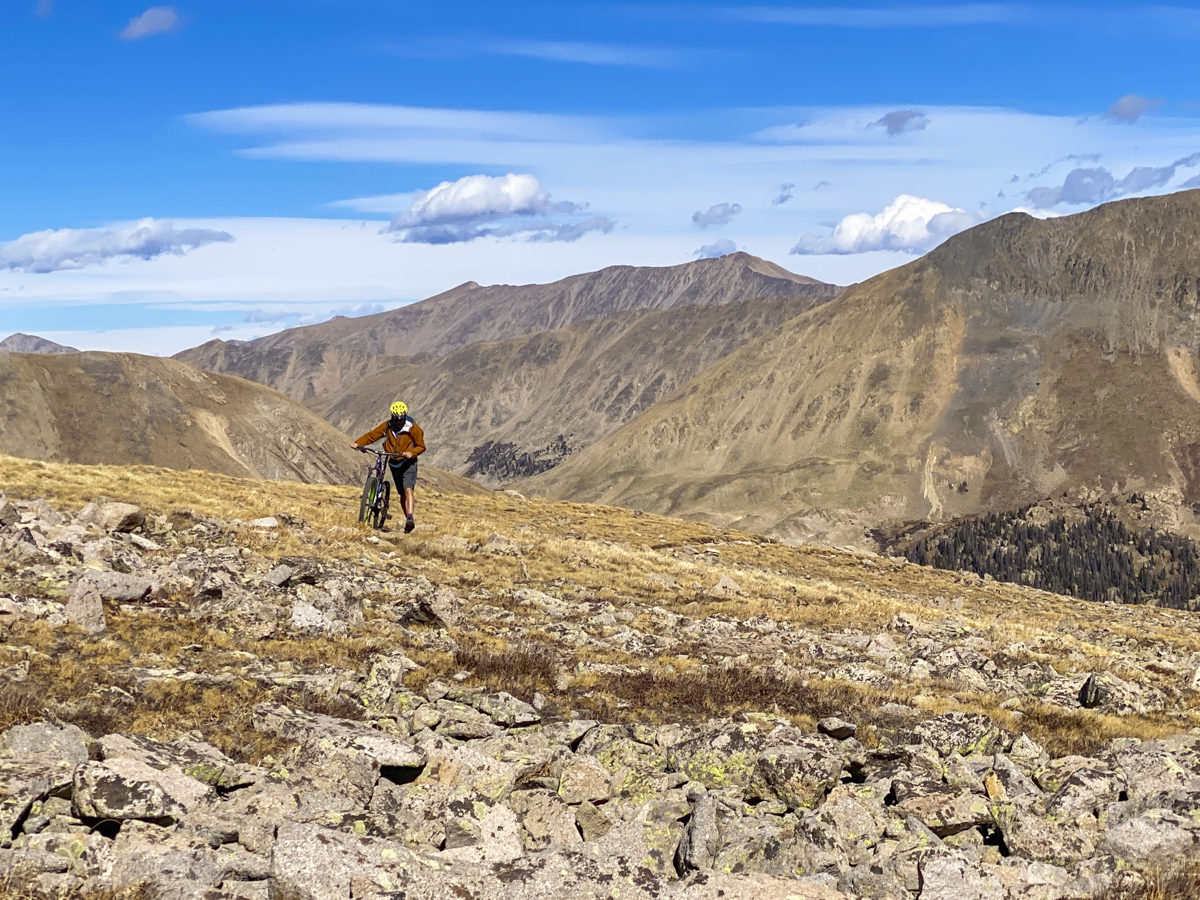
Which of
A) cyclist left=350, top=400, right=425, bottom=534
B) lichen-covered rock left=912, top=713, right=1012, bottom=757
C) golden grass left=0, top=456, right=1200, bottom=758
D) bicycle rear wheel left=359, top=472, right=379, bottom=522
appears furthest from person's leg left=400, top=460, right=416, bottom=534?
lichen-covered rock left=912, top=713, right=1012, bottom=757

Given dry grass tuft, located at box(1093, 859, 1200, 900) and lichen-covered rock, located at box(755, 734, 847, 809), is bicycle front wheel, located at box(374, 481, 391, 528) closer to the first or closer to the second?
lichen-covered rock, located at box(755, 734, 847, 809)

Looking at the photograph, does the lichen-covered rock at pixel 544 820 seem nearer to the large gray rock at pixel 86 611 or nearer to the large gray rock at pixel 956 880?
the large gray rock at pixel 956 880

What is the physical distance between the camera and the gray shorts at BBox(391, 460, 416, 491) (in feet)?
84.4

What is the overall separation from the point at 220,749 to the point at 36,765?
6.51 feet

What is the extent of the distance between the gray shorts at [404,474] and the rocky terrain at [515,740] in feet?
10.8

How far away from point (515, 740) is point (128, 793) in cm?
435

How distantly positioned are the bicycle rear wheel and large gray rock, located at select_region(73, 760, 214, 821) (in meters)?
18.9

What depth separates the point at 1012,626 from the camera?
94.1ft

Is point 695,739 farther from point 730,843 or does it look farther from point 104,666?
point 104,666

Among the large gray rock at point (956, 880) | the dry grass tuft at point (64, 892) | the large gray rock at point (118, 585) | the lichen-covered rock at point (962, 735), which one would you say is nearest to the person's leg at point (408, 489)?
the large gray rock at point (118, 585)

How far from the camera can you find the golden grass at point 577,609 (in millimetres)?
12906

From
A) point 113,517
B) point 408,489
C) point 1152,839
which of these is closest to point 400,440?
point 408,489

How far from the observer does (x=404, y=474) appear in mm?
25953

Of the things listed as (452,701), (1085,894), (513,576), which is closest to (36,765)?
(452,701)
